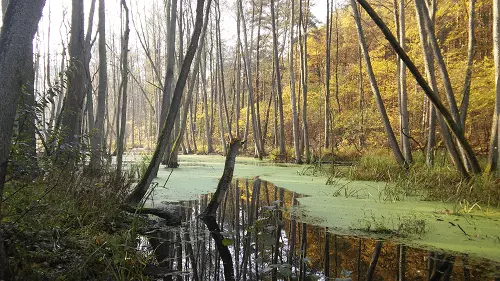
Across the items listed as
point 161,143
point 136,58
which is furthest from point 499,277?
point 136,58

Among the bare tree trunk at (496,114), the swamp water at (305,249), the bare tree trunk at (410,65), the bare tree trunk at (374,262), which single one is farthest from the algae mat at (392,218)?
the bare tree trunk at (496,114)

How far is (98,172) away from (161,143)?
131 centimetres

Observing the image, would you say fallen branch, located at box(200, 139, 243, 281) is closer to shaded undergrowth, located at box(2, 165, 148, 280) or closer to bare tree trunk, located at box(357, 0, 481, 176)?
shaded undergrowth, located at box(2, 165, 148, 280)

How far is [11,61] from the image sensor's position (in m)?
1.43

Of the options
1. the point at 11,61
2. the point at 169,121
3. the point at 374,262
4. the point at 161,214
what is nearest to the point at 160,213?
the point at 161,214

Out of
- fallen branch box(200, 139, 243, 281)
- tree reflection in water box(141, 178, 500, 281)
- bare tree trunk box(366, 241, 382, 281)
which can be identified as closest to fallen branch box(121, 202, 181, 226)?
tree reflection in water box(141, 178, 500, 281)

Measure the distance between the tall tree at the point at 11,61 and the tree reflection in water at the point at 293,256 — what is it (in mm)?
1288

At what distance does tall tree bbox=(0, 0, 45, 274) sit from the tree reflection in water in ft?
4.23

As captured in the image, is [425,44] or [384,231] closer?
[384,231]

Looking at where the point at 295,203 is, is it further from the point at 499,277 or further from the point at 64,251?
the point at 64,251

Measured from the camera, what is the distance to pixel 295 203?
475 cm

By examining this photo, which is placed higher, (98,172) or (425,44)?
(425,44)

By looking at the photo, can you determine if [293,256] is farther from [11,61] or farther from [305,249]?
[11,61]

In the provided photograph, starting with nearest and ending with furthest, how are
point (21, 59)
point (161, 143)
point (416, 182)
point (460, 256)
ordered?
point (21, 59), point (460, 256), point (161, 143), point (416, 182)
